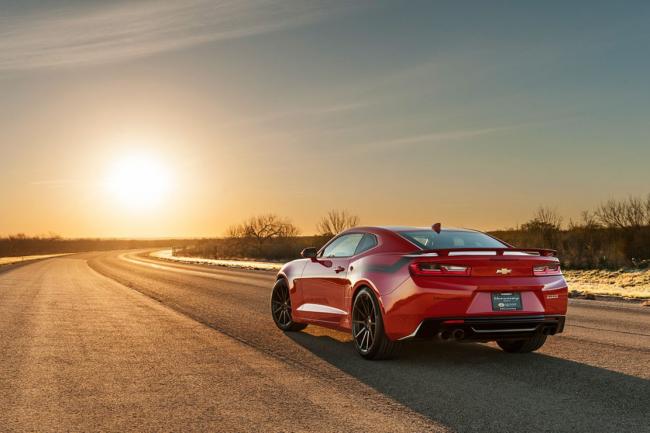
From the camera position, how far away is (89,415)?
214 inches

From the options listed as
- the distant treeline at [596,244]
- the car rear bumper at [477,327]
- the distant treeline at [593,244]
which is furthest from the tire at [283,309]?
the distant treeline at [596,244]

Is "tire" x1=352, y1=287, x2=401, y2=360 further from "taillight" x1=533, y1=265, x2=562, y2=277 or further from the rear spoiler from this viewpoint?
"taillight" x1=533, y1=265, x2=562, y2=277

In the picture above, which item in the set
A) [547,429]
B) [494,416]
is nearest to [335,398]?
[494,416]

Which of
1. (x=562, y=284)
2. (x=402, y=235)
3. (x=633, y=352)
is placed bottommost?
(x=633, y=352)

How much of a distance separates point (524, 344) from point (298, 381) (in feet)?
10.1

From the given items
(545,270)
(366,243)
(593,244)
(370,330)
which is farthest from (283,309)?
(593,244)

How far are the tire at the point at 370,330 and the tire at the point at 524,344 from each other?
159 centimetres

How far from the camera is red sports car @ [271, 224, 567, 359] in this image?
23.3 feet

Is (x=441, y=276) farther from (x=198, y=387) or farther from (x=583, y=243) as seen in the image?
(x=583, y=243)

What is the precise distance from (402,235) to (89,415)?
3.95 m

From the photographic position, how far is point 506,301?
285 inches

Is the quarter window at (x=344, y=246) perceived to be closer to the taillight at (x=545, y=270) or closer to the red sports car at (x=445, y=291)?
the red sports car at (x=445, y=291)

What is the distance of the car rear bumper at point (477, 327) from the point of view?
7.07 m

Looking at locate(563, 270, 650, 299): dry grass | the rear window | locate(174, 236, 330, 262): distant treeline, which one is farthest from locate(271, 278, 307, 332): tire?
locate(174, 236, 330, 262): distant treeline
